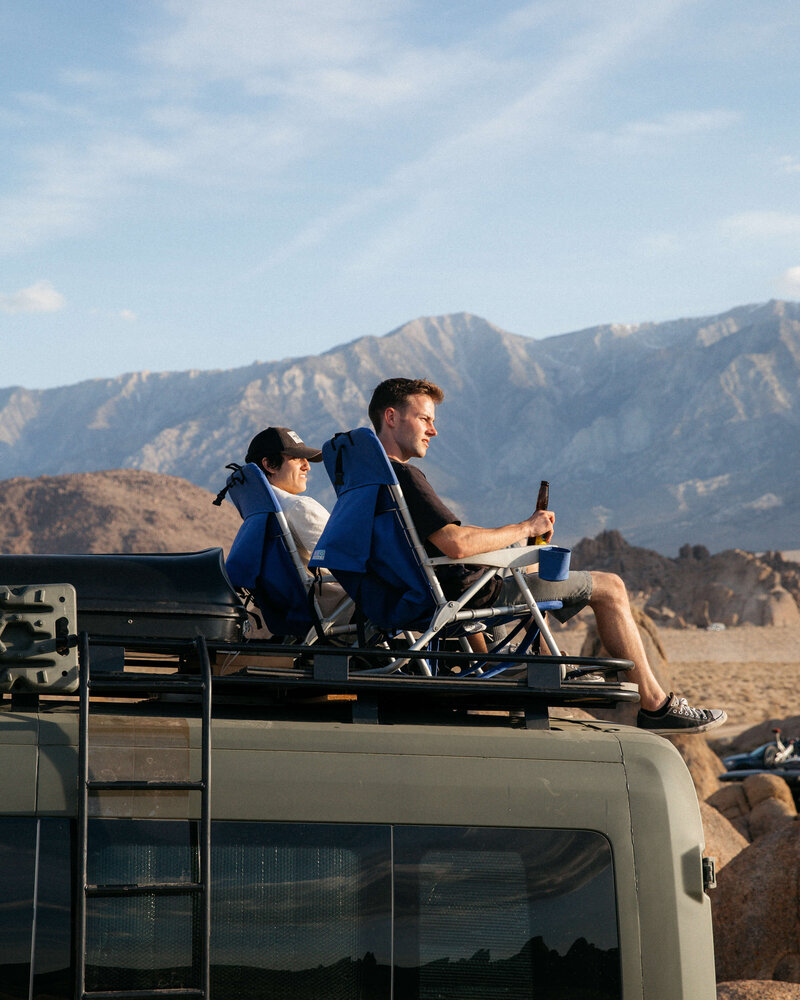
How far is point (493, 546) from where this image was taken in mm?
4281

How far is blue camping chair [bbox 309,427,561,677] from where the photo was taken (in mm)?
4195

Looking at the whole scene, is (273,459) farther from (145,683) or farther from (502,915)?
(502,915)

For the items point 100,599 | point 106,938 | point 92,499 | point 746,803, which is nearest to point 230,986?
point 106,938

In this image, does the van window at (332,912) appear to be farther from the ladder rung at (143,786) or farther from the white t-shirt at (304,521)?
the white t-shirt at (304,521)

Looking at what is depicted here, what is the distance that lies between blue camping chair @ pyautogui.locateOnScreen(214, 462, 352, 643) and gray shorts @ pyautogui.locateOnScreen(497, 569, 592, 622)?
2.03 ft

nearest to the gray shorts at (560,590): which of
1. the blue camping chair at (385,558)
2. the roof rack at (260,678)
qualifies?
the blue camping chair at (385,558)

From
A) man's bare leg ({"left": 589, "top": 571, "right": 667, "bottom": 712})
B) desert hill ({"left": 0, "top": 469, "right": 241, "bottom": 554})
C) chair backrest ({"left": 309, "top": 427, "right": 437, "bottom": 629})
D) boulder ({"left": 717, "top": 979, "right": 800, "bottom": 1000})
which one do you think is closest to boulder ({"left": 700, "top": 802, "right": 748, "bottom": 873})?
boulder ({"left": 717, "top": 979, "right": 800, "bottom": 1000})

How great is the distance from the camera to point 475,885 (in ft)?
8.61

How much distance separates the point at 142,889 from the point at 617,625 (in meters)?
2.48

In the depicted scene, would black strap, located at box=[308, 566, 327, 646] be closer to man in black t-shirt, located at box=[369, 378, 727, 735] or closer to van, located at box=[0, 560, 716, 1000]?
man in black t-shirt, located at box=[369, 378, 727, 735]

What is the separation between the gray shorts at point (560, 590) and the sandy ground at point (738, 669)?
18821 millimetres

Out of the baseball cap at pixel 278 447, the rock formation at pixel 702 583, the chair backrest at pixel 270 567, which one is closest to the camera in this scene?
the chair backrest at pixel 270 567

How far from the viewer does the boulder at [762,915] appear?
22.0 ft

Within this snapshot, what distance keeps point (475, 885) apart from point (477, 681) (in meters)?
0.44
